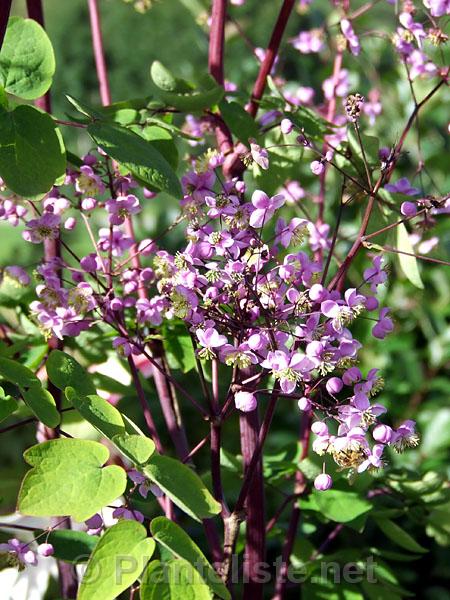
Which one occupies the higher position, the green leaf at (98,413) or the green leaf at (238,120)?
the green leaf at (238,120)

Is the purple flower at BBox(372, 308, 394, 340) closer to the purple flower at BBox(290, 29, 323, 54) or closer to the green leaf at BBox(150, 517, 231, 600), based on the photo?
the green leaf at BBox(150, 517, 231, 600)

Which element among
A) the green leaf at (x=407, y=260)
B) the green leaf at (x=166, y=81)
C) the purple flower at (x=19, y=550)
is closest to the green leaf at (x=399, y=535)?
the green leaf at (x=407, y=260)

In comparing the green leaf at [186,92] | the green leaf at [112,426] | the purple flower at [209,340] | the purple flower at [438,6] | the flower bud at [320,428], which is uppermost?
the purple flower at [438,6]

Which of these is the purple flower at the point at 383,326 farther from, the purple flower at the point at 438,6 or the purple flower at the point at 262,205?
the purple flower at the point at 438,6

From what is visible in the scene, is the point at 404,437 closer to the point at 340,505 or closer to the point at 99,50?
the point at 340,505

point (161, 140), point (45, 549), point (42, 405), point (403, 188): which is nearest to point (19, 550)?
point (45, 549)

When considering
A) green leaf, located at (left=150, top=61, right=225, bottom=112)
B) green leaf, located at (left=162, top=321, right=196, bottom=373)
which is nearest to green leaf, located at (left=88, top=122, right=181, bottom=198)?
green leaf, located at (left=150, top=61, right=225, bottom=112)
